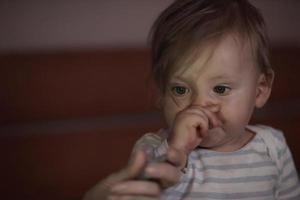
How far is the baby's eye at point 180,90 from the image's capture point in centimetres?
74

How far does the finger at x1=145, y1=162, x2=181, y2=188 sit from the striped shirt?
0.51 feet

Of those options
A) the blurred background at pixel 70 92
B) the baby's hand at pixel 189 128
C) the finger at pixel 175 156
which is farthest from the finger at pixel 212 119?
the blurred background at pixel 70 92

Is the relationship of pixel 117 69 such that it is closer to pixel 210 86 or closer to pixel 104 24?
pixel 104 24

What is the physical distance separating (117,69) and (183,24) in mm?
418

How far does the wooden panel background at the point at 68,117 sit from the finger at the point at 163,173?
571 millimetres

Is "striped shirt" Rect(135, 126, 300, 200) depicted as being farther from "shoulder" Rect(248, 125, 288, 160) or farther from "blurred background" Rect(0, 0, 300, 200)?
"blurred background" Rect(0, 0, 300, 200)

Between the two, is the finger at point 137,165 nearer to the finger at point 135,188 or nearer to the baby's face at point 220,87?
the finger at point 135,188

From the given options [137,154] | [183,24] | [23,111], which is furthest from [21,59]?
[137,154]

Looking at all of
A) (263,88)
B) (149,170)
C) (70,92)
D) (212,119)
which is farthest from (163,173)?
(70,92)

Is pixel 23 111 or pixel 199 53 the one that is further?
pixel 23 111

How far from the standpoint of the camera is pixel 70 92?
1.12 m

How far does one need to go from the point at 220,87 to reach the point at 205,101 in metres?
0.03

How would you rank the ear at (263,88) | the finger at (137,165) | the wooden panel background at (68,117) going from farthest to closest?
the wooden panel background at (68,117), the ear at (263,88), the finger at (137,165)

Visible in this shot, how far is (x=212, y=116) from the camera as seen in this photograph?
0.70 meters
